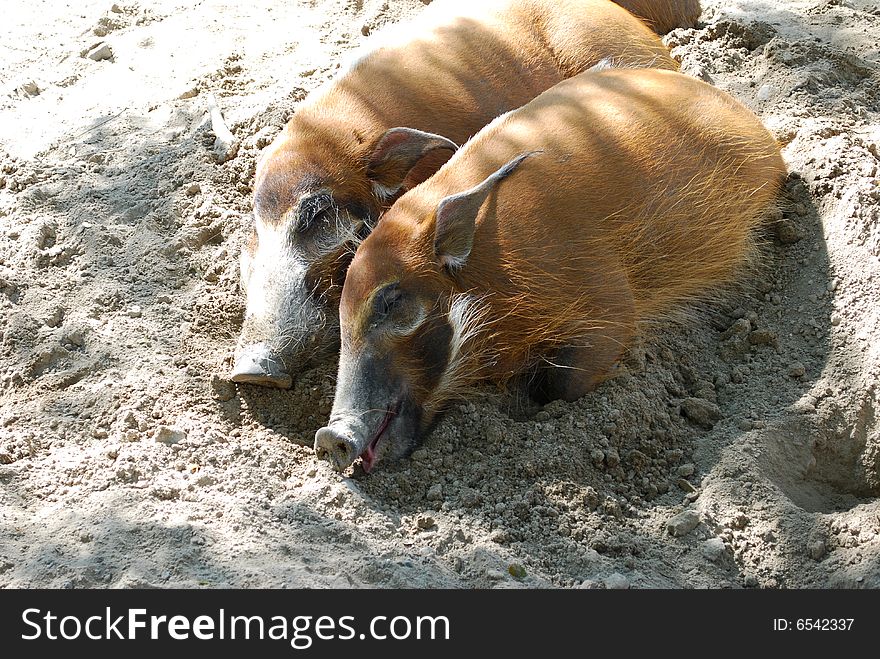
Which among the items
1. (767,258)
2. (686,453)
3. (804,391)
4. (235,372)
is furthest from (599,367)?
(235,372)

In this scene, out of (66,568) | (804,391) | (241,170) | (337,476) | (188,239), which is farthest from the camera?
(241,170)

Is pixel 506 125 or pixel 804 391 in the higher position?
pixel 506 125

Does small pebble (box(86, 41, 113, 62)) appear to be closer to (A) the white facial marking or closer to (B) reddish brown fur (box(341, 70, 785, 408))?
(A) the white facial marking

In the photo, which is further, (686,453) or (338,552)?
(686,453)

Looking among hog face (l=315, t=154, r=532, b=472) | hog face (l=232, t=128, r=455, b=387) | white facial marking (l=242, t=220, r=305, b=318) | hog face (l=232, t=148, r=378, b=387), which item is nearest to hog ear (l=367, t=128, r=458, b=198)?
hog face (l=232, t=128, r=455, b=387)

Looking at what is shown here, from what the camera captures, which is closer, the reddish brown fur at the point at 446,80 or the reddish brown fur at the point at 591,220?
the reddish brown fur at the point at 591,220

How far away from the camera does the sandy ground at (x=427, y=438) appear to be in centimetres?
338

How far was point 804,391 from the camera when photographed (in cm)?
399

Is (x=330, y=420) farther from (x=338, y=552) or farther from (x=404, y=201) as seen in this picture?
(x=404, y=201)

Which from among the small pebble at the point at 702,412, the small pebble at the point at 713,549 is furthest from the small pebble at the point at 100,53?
the small pebble at the point at 713,549

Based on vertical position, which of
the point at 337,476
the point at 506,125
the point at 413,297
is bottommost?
the point at 337,476

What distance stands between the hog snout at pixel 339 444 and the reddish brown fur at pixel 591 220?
1.19ft

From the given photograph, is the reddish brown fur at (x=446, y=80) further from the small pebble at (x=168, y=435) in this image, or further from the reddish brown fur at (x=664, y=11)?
the small pebble at (x=168, y=435)

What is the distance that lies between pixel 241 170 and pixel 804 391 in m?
2.86
